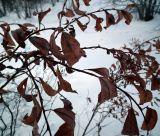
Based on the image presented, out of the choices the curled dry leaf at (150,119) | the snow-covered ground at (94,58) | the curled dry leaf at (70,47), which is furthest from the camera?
the snow-covered ground at (94,58)

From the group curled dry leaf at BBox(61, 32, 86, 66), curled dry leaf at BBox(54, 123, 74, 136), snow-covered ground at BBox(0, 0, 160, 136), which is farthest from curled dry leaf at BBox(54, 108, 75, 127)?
snow-covered ground at BBox(0, 0, 160, 136)

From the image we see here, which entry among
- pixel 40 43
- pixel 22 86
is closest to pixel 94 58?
pixel 22 86

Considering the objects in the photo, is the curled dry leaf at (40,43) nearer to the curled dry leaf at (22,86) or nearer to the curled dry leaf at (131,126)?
the curled dry leaf at (22,86)

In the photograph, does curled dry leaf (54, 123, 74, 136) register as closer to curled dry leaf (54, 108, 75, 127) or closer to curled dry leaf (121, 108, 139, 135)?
curled dry leaf (54, 108, 75, 127)

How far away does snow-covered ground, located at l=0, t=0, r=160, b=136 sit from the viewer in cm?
296

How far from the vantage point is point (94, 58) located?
548cm

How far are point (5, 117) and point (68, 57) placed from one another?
9.61 ft

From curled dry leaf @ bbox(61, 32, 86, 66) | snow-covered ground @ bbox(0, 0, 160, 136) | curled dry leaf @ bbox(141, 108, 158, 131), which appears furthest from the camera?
snow-covered ground @ bbox(0, 0, 160, 136)

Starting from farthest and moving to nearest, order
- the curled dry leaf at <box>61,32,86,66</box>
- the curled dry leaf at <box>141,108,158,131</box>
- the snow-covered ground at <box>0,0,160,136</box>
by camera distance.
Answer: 1. the snow-covered ground at <box>0,0,160,136</box>
2. the curled dry leaf at <box>141,108,158,131</box>
3. the curled dry leaf at <box>61,32,86,66</box>

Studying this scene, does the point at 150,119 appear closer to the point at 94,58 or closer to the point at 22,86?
the point at 22,86

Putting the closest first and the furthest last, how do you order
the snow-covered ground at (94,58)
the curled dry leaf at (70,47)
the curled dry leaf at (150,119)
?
the curled dry leaf at (70,47)
the curled dry leaf at (150,119)
the snow-covered ground at (94,58)

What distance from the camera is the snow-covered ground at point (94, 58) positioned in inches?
116

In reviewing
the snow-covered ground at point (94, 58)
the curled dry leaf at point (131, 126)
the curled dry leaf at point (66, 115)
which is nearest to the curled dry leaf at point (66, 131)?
the curled dry leaf at point (66, 115)

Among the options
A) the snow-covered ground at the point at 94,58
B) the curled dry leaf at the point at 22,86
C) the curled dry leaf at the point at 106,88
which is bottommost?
the snow-covered ground at the point at 94,58
